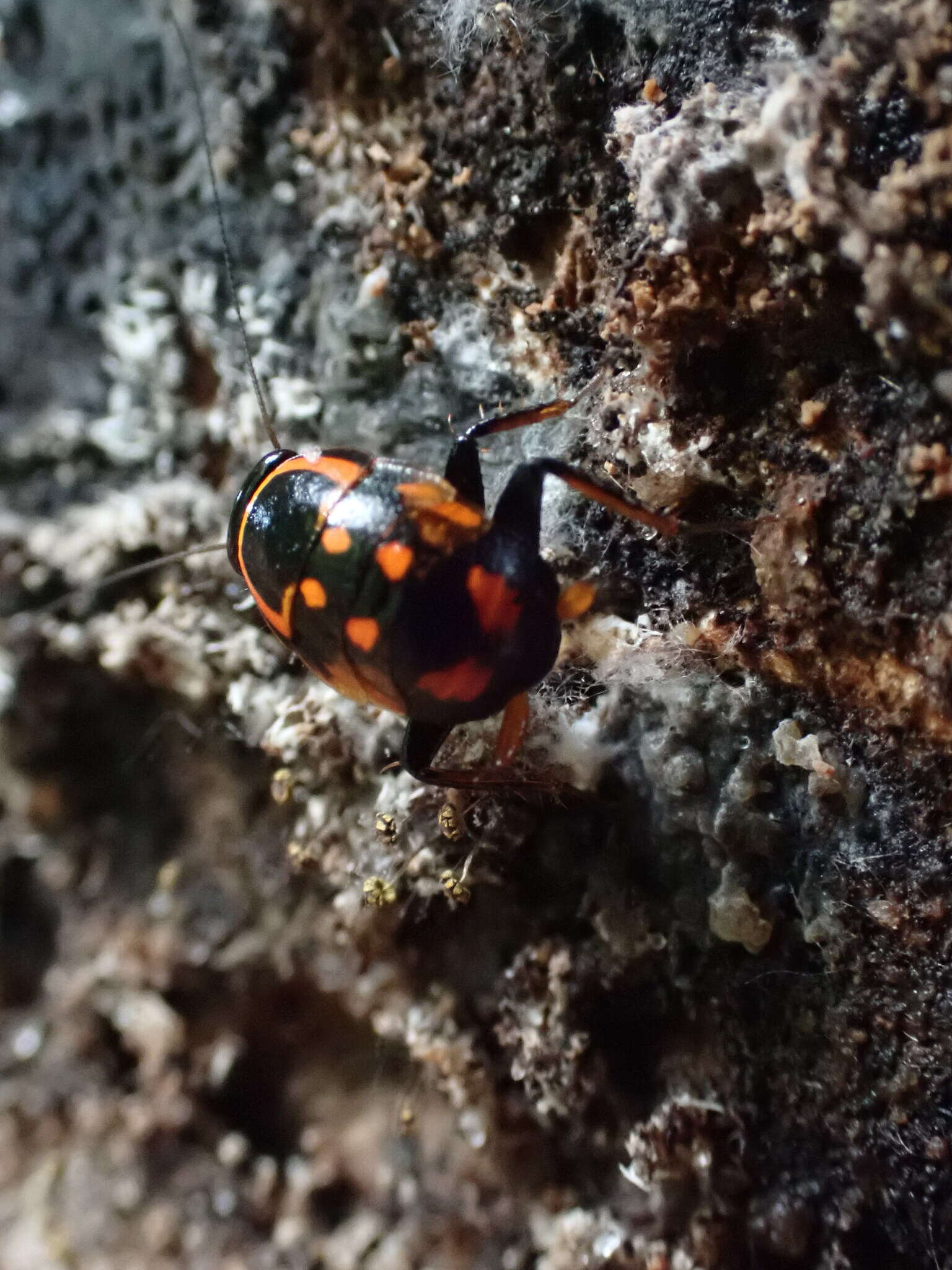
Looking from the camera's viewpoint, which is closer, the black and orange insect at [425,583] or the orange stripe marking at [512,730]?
the black and orange insect at [425,583]

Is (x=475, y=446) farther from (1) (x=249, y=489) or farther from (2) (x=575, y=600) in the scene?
(1) (x=249, y=489)

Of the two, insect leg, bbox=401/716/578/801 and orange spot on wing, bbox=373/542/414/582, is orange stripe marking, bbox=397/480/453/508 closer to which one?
orange spot on wing, bbox=373/542/414/582

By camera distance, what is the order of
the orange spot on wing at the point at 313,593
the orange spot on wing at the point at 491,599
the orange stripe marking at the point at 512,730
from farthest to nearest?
the orange stripe marking at the point at 512,730, the orange spot on wing at the point at 313,593, the orange spot on wing at the point at 491,599

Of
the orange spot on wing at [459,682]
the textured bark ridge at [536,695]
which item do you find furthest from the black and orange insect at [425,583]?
the textured bark ridge at [536,695]

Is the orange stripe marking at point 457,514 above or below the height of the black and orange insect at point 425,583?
above

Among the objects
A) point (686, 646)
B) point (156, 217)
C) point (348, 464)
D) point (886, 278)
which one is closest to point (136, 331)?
point (156, 217)

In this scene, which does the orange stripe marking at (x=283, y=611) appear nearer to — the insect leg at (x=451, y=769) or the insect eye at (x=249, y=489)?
the insect eye at (x=249, y=489)
